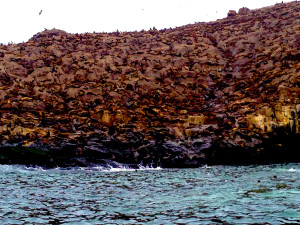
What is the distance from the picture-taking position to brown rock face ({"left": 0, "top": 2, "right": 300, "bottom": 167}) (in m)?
34.7

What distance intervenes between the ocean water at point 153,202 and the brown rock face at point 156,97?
12.8m

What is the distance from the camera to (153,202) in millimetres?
14984

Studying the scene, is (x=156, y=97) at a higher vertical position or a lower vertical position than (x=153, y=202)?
higher

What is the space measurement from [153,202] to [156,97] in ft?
103

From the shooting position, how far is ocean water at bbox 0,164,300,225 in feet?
39.0

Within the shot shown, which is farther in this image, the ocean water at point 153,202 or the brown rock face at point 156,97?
the brown rock face at point 156,97

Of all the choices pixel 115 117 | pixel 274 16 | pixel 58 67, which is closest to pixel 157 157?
pixel 115 117

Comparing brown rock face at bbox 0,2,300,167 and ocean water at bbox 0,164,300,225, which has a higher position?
brown rock face at bbox 0,2,300,167

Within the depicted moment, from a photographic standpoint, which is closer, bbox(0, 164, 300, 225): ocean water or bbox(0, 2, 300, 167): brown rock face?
bbox(0, 164, 300, 225): ocean water

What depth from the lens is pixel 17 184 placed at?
2117cm

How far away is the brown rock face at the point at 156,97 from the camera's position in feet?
114

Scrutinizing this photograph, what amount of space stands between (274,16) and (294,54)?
2682cm

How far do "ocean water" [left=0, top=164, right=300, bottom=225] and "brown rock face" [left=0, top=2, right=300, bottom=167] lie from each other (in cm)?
1282

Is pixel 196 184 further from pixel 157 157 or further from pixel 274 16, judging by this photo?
pixel 274 16
